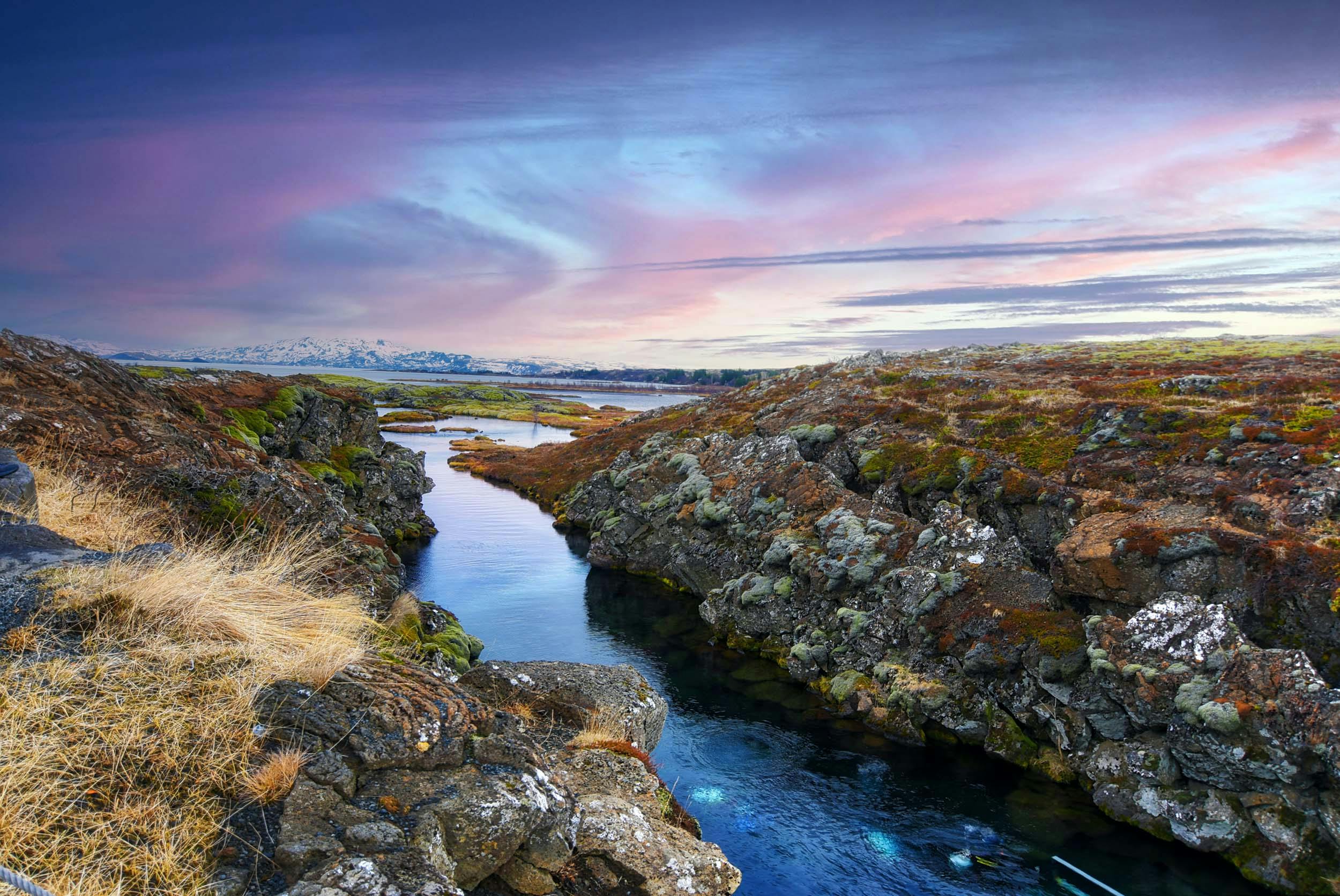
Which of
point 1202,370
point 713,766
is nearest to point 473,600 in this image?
point 713,766

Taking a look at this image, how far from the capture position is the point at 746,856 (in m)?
21.7

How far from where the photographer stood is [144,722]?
7918 millimetres

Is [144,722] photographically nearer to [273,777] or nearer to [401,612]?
[273,777]

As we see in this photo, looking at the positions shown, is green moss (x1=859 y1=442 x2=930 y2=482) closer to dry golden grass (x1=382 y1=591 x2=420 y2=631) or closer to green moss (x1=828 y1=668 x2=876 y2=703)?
green moss (x1=828 y1=668 x2=876 y2=703)

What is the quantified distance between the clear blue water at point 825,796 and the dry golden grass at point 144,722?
15.8m

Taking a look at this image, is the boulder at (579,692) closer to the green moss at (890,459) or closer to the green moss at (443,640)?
the green moss at (443,640)

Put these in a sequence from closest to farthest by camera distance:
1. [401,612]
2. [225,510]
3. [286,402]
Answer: [225,510], [401,612], [286,402]

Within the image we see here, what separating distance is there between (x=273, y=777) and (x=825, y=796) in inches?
857

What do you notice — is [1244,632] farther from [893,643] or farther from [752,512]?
[752,512]

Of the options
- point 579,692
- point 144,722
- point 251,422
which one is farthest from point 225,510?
point 251,422

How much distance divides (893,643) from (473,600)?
26.8m

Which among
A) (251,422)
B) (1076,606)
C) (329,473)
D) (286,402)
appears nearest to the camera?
(1076,606)

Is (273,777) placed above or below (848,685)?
above

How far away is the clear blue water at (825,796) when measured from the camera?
2133cm
